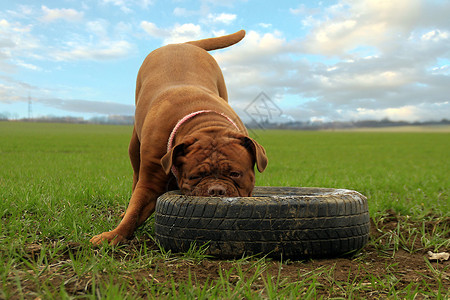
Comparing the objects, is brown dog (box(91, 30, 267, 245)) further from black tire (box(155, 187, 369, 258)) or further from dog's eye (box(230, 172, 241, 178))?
black tire (box(155, 187, 369, 258))

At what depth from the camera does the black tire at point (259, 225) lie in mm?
2797

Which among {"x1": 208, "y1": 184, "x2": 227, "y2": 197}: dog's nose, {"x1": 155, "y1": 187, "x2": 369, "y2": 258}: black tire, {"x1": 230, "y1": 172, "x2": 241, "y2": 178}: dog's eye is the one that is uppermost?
{"x1": 230, "y1": 172, "x2": 241, "y2": 178}: dog's eye

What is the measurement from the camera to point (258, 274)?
2383 mm

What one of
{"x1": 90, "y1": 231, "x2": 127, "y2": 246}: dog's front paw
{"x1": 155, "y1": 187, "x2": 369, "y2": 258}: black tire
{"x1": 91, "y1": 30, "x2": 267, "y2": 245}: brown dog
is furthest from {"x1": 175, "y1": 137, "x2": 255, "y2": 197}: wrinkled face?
{"x1": 90, "y1": 231, "x2": 127, "y2": 246}: dog's front paw

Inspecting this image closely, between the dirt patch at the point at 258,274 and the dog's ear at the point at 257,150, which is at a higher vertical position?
the dog's ear at the point at 257,150

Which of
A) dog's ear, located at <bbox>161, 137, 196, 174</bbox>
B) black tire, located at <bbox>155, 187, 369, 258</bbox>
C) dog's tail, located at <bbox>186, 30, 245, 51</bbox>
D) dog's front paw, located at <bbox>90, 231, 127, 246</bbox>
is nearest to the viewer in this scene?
black tire, located at <bbox>155, 187, 369, 258</bbox>

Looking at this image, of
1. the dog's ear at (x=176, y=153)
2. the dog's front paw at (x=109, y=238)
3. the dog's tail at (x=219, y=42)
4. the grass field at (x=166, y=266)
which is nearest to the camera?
the grass field at (x=166, y=266)

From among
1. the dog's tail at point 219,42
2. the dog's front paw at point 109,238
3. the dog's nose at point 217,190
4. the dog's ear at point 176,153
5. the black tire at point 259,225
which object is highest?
the dog's tail at point 219,42

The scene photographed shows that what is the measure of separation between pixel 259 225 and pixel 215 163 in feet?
2.03

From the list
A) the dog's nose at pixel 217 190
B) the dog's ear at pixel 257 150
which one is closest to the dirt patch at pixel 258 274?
the dog's nose at pixel 217 190

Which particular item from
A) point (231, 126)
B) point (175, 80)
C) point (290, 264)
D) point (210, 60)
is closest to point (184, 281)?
point (290, 264)

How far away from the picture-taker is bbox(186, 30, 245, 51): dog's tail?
627 centimetres

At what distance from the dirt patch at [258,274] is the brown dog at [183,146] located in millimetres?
546

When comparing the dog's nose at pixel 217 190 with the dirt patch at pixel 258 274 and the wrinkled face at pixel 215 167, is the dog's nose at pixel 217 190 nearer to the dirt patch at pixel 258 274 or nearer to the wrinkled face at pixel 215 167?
the wrinkled face at pixel 215 167
